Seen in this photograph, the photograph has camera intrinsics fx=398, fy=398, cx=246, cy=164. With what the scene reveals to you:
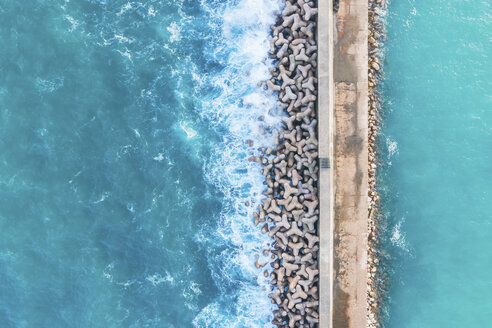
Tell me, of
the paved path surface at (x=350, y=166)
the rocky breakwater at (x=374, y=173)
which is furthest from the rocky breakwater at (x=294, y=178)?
the rocky breakwater at (x=374, y=173)

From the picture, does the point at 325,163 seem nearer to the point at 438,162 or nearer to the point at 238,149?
the point at 238,149

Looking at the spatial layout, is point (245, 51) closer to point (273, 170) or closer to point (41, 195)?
point (273, 170)

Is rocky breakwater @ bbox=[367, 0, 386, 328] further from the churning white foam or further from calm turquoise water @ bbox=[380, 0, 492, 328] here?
the churning white foam

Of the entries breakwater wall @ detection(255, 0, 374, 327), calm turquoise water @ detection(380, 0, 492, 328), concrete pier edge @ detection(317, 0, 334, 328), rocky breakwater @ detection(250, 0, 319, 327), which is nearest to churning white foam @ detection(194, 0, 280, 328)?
rocky breakwater @ detection(250, 0, 319, 327)

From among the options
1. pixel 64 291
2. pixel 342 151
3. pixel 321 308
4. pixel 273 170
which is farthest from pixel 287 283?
pixel 64 291

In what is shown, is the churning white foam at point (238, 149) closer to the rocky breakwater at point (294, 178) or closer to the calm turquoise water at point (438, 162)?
the rocky breakwater at point (294, 178)
